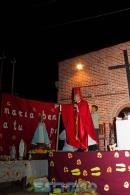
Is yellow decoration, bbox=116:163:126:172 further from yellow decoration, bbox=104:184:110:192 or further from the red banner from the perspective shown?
the red banner

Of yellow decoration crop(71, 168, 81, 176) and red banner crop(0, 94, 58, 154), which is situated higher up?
red banner crop(0, 94, 58, 154)

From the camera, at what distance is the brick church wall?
8586 millimetres

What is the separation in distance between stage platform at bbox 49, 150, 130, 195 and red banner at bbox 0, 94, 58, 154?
2881mm

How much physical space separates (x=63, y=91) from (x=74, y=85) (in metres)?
0.50

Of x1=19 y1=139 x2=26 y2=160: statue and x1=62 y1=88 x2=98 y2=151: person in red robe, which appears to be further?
x1=19 y1=139 x2=26 y2=160: statue

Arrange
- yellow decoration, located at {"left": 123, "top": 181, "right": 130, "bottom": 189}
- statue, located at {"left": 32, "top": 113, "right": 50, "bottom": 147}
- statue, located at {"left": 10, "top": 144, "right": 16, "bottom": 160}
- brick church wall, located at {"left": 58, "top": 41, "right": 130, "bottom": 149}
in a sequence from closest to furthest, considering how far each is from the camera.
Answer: yellow decoration, located at {"left": 123, "top": 181, "right": 130, "bottom": 189}
statue, located at {"left": 10, "top": 144, "right": 16, "bottom": 160}
statue, located at {"left": 32, "top": 113, "right": 50, "bottom": 147}
brick church wall, located at {"left": 58, "top": 41, "right": 130, "bottom": 149}

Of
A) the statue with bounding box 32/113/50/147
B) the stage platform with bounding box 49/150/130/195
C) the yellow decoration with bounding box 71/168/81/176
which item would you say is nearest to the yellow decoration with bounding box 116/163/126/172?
the stage platform with bounding box 49/150/130/195

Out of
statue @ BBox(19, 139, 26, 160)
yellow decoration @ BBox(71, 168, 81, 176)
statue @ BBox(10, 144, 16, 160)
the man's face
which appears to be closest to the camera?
yellow decoration @ BBox(71, 168, 81, 176)

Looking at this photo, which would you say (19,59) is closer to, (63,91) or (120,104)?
(63,91)

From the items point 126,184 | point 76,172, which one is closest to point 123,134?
point 126,184

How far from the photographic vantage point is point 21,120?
27.7 feet

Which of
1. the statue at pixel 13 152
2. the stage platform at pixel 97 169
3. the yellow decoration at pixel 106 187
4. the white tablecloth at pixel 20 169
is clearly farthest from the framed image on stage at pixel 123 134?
the statue at pixel 13 152

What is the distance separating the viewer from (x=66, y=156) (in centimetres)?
525

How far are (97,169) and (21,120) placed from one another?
13.8 ft
